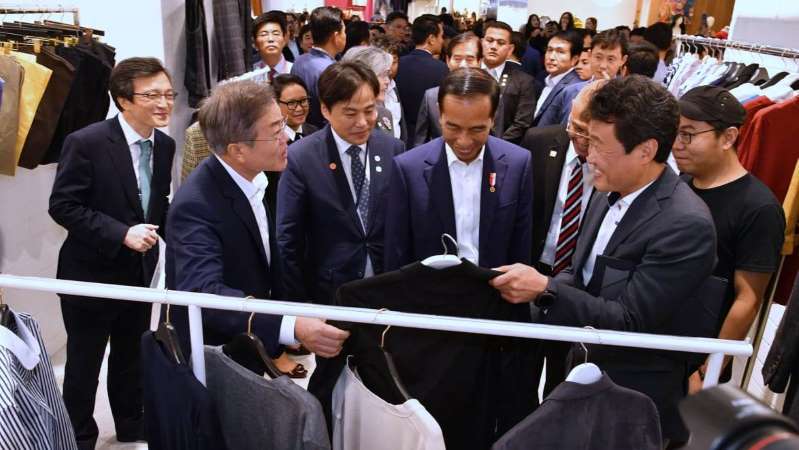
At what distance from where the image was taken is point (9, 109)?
3.15 metres

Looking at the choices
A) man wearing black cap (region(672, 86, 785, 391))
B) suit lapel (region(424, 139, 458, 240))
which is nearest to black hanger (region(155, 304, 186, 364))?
suit lapel (region(424, 139, 458, 240))

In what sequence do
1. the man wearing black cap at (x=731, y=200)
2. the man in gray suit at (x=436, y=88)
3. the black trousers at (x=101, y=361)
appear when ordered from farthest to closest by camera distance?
the man in gray suit at (x=436, y=88) < the black trousers at (x=101, y=361) < the man wearing black cap at (x=731, y=200)

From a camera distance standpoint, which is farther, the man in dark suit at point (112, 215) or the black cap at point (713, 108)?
the man in dark suit at point (112, 215)

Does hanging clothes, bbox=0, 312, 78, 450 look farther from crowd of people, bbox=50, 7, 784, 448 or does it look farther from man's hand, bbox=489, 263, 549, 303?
man's hand, bbox=489, 263, 549, 303

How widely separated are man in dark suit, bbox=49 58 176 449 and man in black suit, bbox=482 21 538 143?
267 centimetres

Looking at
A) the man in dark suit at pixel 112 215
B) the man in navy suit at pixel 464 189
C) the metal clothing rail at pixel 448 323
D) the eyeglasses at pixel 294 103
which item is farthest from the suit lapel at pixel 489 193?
the eyeglasses at pixel 294 103

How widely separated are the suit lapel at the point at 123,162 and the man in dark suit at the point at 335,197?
2.20 feet

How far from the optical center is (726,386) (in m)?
0.60

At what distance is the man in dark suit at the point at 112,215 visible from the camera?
2730 mm

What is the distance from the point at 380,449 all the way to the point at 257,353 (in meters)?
0.37

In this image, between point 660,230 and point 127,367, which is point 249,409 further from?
point 127,367

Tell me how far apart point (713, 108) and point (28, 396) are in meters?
2.44

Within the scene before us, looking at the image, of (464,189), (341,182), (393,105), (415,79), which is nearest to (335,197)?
(341,182)

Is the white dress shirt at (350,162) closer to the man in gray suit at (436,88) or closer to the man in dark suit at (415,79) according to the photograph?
the man in gray suit at (436,88)
